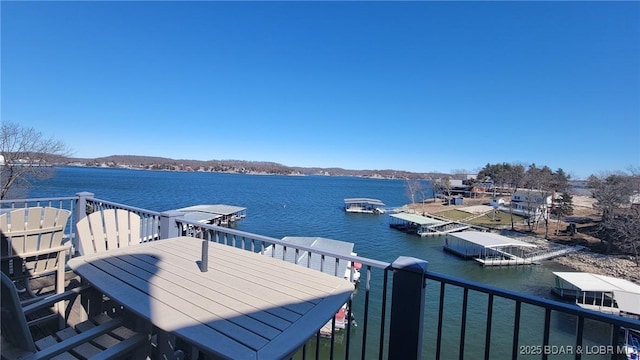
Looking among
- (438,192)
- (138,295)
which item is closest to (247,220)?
(138,295)

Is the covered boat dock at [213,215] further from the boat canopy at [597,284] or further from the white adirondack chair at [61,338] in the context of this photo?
the boat canopy at [597,284]

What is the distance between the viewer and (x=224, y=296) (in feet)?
5.43

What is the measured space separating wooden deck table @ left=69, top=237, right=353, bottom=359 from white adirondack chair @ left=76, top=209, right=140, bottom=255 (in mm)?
917

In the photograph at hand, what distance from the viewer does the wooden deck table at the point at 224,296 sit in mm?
1263

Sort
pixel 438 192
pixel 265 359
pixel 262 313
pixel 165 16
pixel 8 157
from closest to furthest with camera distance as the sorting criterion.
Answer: pixel 265 359 → pixel 262 313 → pixel 165 16 → pixel 8 157 → pixel 438 192

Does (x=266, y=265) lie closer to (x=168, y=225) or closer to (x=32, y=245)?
(x=168, y=225)

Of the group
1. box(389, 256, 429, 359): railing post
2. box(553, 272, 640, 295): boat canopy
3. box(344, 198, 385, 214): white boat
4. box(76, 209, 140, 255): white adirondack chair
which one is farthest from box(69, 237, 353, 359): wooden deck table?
box(344, 198, 385, 214): white boat

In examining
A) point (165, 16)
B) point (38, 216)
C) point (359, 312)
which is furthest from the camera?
point (359, 312)

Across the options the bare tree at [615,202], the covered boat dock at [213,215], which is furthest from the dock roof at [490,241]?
the covered boat dock at [213,215]

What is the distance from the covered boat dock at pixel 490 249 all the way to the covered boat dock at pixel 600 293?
195 inches

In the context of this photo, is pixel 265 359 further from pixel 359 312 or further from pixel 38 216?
pixel 359 312

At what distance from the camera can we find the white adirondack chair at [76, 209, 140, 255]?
298cm

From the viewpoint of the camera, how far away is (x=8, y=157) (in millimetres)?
15758

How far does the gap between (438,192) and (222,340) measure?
206 ft
